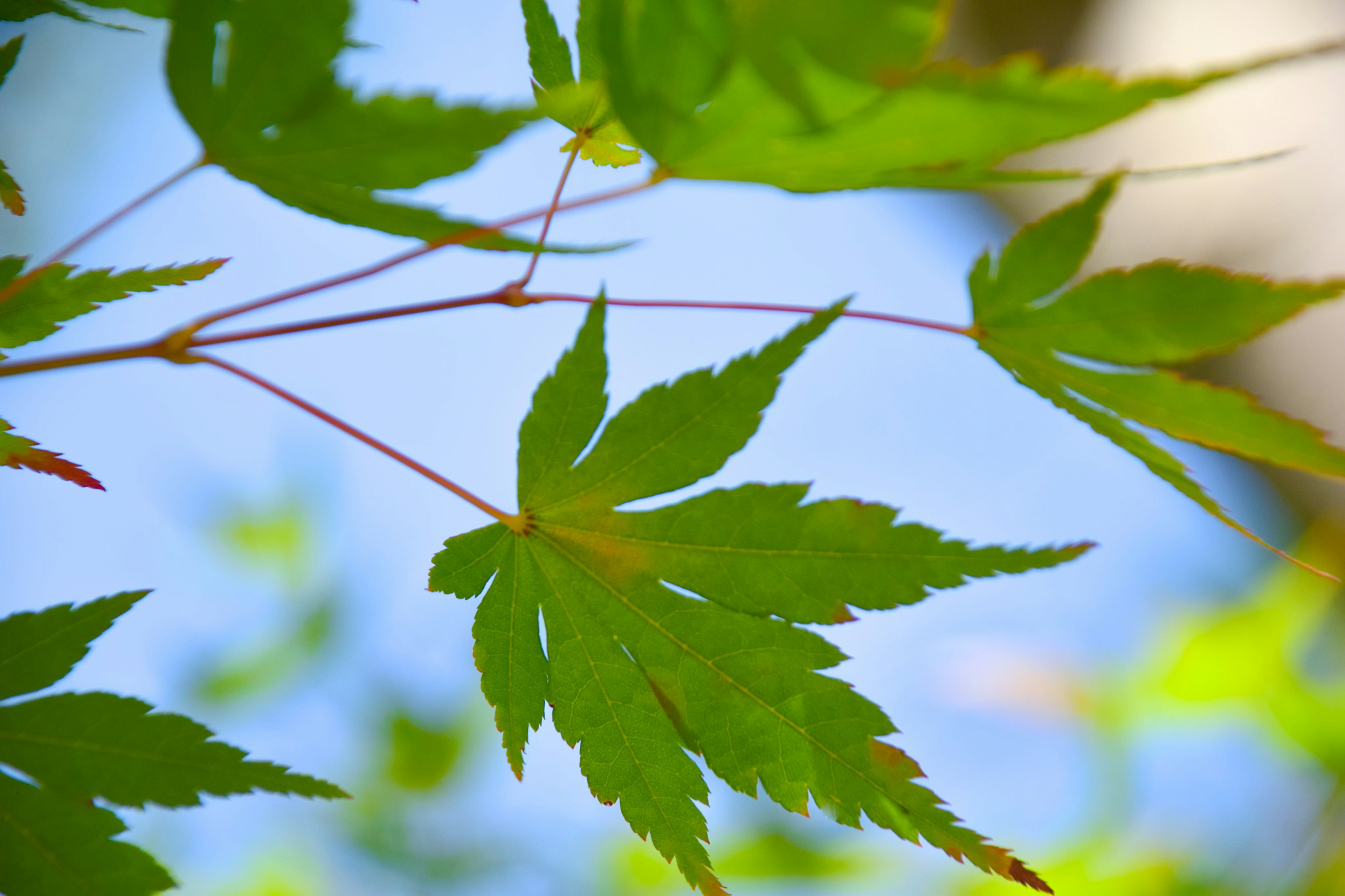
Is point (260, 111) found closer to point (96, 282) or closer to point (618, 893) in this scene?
point (96, 282)

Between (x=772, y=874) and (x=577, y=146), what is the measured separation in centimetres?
183

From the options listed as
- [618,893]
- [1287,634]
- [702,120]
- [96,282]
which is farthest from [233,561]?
[1287,634]

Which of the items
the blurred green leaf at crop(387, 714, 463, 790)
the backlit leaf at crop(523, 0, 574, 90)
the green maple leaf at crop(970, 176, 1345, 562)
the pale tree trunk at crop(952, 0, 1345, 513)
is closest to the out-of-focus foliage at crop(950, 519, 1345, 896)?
the pale tree trunk at crop(952, 0, 1345, 513)

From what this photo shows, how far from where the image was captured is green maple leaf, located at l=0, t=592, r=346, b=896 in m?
0.59

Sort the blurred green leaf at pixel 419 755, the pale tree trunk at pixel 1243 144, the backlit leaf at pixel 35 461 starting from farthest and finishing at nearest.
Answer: the blurred green leaf at pixel 419 755, the pale tree trunk at pixel 1243 144, the backlit leaf at pixel 35 461

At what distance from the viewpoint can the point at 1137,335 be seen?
1.84ft

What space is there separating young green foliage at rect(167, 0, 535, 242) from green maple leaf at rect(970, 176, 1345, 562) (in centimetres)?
35

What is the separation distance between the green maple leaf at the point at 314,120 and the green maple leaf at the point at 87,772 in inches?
13.0

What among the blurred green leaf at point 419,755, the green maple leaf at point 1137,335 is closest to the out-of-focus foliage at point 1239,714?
the blurred green leaf at point 419,755

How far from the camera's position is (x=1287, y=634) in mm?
1828

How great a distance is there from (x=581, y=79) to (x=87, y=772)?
1.99 feet

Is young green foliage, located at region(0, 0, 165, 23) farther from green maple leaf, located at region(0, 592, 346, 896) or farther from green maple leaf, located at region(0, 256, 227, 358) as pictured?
green maple leaf, located at region(0, 592, 346, 896)

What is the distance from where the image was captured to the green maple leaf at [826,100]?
38 centimetres

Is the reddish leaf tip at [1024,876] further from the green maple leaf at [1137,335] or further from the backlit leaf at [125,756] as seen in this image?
the backlit leaf at [125,756]
